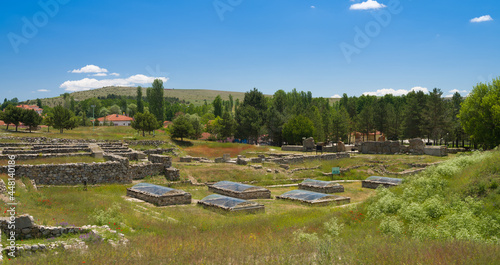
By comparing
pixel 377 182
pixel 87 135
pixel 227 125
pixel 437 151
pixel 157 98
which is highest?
pixel 157 98

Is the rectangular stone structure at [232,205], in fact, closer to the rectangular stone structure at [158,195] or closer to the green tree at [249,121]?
the rectangular stone structure at [158,195]

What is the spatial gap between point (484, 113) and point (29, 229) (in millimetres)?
49381

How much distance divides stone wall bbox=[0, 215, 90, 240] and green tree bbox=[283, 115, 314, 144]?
61547mm

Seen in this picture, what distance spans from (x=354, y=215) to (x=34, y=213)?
11.9 meters

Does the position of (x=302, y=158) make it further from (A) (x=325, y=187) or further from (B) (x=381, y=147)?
(B) (x=381, y=147)

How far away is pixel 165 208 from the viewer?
58.2 ft

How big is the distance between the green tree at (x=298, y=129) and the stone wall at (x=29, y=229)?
202 feet

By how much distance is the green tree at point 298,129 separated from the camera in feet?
229

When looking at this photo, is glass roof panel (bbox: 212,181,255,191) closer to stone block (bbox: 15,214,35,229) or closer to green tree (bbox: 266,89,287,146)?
stone block (bbox: 15,214,35,229)

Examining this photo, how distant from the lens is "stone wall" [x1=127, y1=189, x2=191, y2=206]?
61.5ft

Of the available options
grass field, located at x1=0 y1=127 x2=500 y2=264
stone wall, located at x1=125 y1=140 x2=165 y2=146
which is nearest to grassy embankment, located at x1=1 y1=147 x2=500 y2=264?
grass field, located at x1=0 y1=127 x2=500 y2=264

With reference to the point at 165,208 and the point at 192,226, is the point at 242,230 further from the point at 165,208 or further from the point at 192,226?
the point at 165,208

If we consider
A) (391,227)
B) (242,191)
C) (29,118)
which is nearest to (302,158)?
(242,191)

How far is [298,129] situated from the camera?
70188mm
